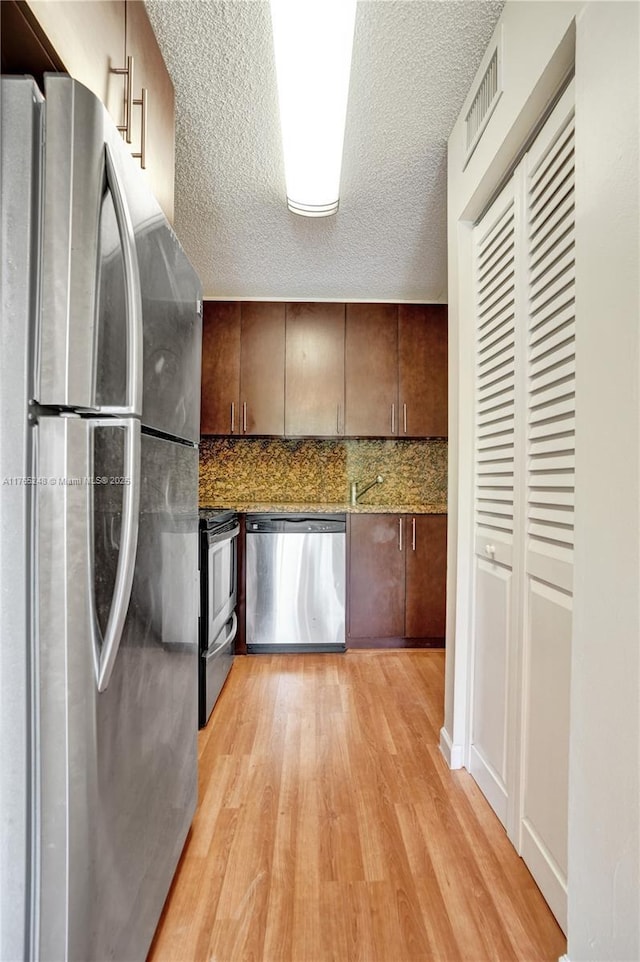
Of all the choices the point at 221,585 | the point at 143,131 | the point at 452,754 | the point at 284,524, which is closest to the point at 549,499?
the point at 452,754

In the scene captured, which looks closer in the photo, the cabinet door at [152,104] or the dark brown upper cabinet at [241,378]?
the cabinet door at [152,104]

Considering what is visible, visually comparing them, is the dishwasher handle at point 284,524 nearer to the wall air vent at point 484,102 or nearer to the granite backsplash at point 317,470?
the granite backsplash at point 317,470

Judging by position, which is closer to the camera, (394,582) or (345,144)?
(345,144)

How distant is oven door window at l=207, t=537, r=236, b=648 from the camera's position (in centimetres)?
223

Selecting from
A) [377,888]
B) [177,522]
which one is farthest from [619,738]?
[177,522]

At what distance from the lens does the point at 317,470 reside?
3.77 meters

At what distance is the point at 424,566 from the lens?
320 centimetres

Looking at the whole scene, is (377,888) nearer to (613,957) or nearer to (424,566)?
(613,957)

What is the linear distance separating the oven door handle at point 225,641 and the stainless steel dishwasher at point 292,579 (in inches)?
7.4

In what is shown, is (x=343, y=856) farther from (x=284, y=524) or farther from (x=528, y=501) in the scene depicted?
(x=284, y=524)

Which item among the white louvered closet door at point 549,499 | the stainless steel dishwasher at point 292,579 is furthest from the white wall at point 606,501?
the stainless steel dishwasher at point 292,579

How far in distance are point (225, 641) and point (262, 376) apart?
1843mm

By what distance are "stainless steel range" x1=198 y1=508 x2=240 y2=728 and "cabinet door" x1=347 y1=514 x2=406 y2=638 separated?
805 mm

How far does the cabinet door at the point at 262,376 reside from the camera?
345 centimetres
